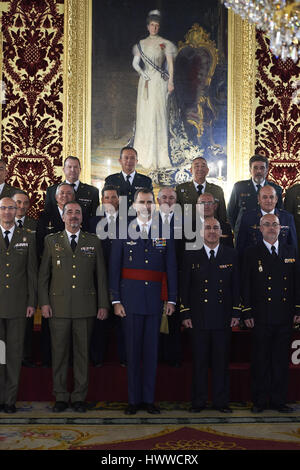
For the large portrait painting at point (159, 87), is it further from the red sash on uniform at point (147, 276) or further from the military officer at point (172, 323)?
the red sash on uniform at point (147, 276)

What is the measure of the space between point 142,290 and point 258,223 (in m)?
1.29

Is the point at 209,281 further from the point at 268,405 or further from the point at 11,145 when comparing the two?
the point at 11,145

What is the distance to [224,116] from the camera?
753cm

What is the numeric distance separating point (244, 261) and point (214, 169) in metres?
2.50

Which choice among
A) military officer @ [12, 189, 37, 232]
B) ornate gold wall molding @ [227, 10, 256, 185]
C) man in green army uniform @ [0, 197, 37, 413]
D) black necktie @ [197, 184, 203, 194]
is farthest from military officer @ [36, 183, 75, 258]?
ornate gold wall molding @ [227, 10, 256, 185]

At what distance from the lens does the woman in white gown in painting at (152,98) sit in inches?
293

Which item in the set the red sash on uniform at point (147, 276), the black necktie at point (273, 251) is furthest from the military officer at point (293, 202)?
the red sash on uniform at point (147, 276)

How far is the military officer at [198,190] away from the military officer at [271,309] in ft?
3.34

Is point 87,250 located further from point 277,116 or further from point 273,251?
point 277,116

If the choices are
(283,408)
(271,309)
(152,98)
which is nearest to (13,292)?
(271,309)

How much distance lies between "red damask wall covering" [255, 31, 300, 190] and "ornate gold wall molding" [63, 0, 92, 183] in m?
1.94

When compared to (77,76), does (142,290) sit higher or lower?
lower

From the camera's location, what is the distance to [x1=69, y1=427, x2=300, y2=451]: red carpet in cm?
405

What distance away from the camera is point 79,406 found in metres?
4.92
